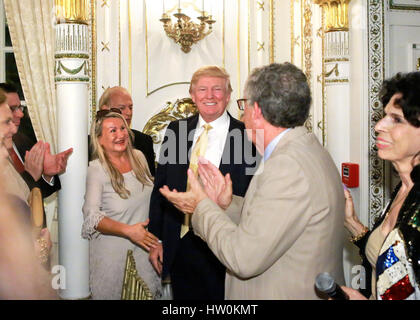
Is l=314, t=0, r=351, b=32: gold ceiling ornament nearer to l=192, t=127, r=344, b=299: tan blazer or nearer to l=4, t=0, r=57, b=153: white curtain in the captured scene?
l=4, t=0, r=57, b=153: white curtain

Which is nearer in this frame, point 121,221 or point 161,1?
point 121,221

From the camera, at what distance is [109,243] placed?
3508 mm

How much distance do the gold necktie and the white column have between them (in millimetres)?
1243

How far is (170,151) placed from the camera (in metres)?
3.42

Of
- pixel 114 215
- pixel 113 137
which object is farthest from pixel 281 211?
pixel 113 137

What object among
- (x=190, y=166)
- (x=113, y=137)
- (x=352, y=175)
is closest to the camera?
(x=190, y=166)

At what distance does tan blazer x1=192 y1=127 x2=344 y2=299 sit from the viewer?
1846mm

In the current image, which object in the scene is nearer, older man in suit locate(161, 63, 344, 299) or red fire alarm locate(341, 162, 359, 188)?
older man in suit locate(161, 63, 344, 299)

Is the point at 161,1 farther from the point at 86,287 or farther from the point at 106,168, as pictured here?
the point at 86,287

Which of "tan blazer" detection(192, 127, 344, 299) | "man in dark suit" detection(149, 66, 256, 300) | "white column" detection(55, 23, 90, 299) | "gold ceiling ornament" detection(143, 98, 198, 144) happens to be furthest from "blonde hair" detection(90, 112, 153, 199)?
"tan blazer" detection(192, 127, 344, 299)

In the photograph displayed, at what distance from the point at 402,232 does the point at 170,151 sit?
74.6 inches

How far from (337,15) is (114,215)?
238 centimetres

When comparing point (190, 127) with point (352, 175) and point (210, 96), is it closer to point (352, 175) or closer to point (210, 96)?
point (210, 96)

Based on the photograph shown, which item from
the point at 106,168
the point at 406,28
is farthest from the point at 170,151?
the point at 406,28
